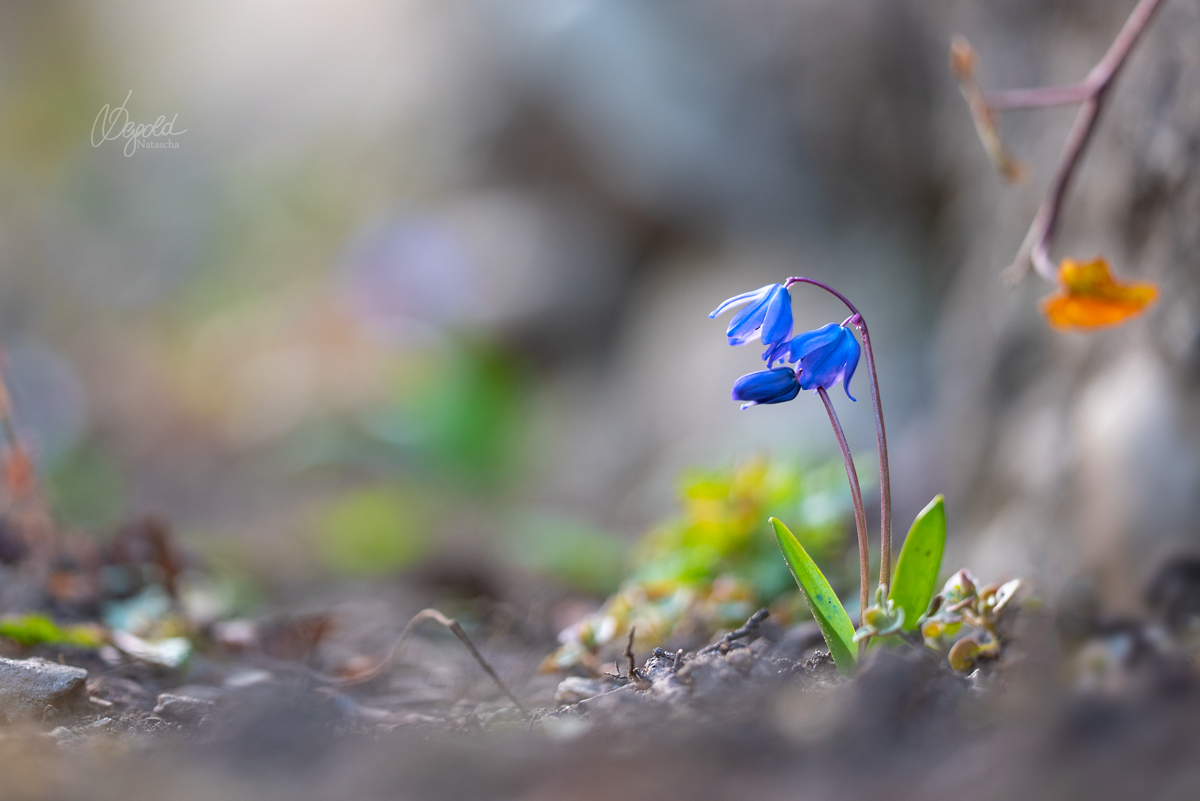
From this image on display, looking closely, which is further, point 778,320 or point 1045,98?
point 1045,98

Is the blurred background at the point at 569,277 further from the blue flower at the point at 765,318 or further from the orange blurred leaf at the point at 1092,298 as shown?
the blue flower at the point at 765,318

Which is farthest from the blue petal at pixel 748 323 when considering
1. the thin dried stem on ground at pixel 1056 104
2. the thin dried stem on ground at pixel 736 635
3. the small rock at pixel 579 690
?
the thin dried stem on ground at pixel 1056 104

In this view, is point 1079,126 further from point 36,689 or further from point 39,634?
point 39,634

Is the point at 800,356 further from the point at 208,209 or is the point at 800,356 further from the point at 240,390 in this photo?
the point at 208,209

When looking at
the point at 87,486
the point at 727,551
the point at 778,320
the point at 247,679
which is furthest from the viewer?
the point at 87,486

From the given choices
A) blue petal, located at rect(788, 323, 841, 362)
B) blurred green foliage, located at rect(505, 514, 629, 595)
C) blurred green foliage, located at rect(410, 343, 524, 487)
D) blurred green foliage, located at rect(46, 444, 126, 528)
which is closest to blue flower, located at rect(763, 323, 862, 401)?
blue petal, located at rect(788, 323, 841, 362)

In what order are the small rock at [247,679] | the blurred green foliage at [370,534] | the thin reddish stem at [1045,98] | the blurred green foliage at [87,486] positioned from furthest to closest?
the blurred green foliage at [87,486]
the blurred green foliage at [370,534]
the thin reddish stem at [1045,98]
the small rock at [247,679]

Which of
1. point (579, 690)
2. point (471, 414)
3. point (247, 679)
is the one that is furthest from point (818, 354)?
point (471, 414)

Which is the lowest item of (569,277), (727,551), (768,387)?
(768,387)
